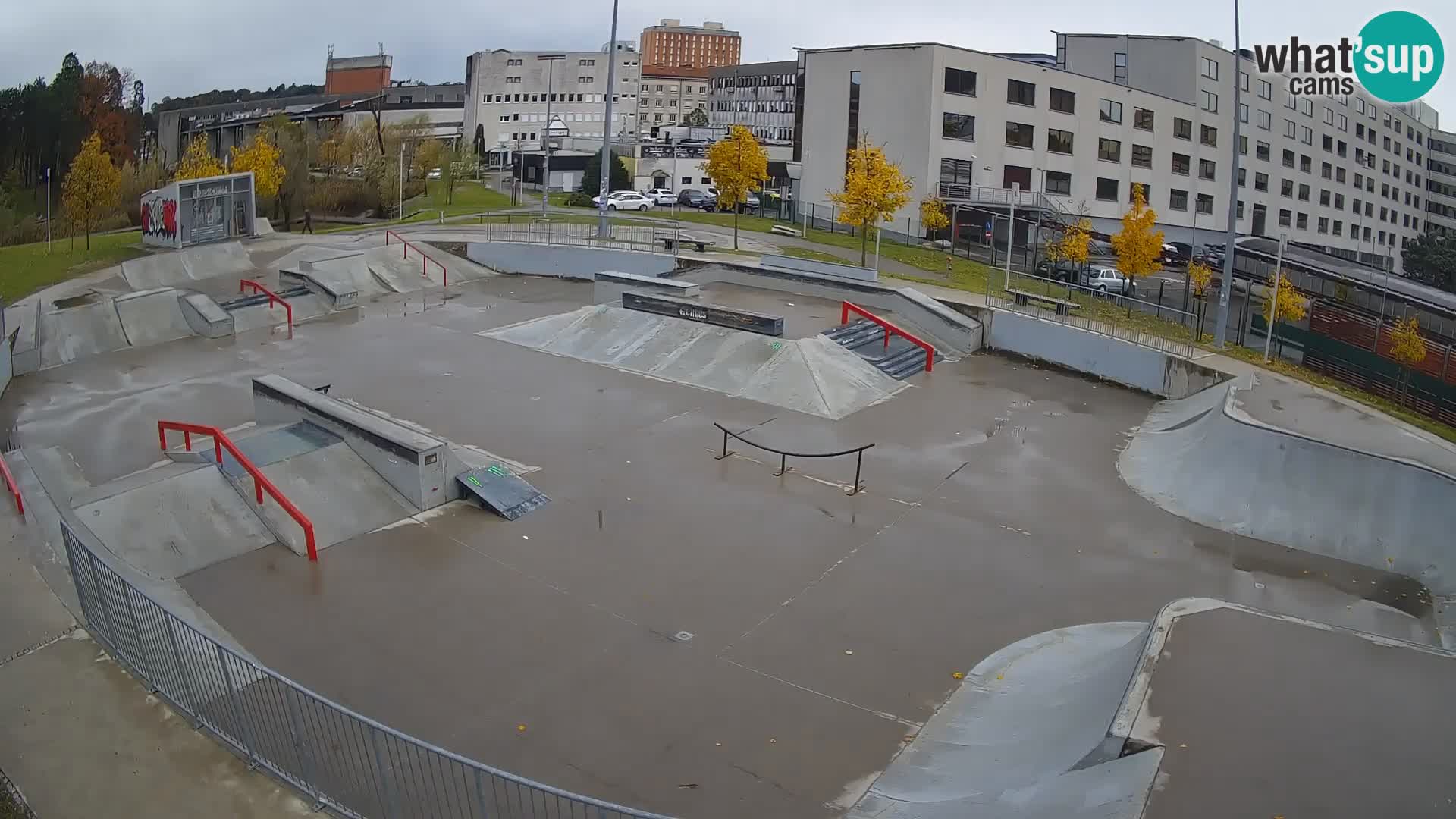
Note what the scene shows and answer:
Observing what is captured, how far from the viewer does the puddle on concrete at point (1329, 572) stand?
13.7 metres

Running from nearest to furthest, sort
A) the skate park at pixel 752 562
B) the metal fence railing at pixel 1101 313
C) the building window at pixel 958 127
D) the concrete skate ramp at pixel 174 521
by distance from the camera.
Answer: the skate park at pixel 752 562 < the concrete skate ramp at pixel 174 521 < the metal fence railing at pixel 1101 313 < the building window at pixel 958 127

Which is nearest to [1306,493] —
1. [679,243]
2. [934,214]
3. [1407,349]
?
[1407,349]

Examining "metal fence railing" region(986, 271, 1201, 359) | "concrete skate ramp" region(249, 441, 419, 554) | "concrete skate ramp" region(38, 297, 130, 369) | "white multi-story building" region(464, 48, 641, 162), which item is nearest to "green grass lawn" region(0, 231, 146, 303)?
"concrete skate ramp" region(38, 297, 130, 369)

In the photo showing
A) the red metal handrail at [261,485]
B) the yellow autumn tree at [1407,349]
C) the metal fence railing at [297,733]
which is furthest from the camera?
the yellow autumn tree at [1407,349]

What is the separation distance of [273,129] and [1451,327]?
57510 millimetres

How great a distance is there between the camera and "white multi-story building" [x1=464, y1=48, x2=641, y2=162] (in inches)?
3693

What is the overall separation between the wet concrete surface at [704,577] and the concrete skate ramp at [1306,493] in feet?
1.61

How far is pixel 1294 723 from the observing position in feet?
28.2

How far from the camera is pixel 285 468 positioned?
15.4m

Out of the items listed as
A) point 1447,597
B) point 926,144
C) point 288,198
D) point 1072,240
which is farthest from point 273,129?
point 1447,597

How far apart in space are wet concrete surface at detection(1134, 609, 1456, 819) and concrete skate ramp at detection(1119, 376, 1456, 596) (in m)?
5.45

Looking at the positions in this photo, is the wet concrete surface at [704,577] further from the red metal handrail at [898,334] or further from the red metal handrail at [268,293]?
the red metal handrail at [268,293]

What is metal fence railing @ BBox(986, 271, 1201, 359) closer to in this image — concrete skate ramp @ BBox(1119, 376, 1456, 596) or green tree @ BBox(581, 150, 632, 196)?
concrete skate ramp @ BBox(1119, 376, 1456, 596)

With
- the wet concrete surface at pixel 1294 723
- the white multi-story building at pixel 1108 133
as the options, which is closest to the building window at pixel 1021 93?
the white multi-story building at pixel 1108 133
